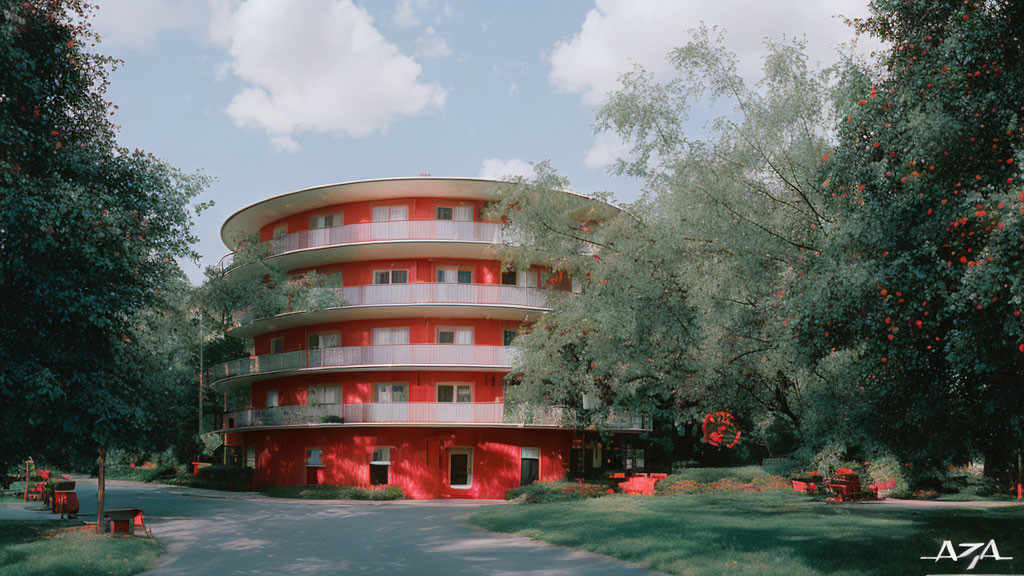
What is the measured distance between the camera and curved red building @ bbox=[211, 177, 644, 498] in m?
36.9

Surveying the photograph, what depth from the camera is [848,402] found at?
18469 mm

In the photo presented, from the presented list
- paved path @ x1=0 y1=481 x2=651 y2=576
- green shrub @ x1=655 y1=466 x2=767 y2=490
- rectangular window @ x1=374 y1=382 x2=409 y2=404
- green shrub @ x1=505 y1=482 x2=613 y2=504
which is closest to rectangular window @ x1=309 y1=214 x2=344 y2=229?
rectangular window @ x1=374 y1=382 x2=409 y2=404

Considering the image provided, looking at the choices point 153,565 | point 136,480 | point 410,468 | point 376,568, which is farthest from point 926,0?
point 136,480

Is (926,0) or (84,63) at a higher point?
(84,63)

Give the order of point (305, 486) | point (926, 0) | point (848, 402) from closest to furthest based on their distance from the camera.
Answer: point (926, 0), point (848, 402), point (305, 486)

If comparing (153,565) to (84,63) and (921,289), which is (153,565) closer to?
(84,63)

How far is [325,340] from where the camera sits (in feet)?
131

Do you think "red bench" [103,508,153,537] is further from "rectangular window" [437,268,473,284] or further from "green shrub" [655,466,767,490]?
"rectangular window" [437,268,473,284]

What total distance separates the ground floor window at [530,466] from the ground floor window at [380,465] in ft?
20.7

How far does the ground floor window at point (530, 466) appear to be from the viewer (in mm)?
37906

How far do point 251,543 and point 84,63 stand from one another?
1101cm

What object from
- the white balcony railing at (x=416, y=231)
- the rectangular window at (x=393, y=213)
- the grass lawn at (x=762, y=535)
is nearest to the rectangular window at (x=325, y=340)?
the white balcony railing at (x=416, y=231)

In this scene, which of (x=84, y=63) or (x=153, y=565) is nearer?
(x=153, y=565)

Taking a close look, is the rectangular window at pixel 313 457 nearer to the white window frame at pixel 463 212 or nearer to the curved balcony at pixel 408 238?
the curved balcony at pixel 408 238
